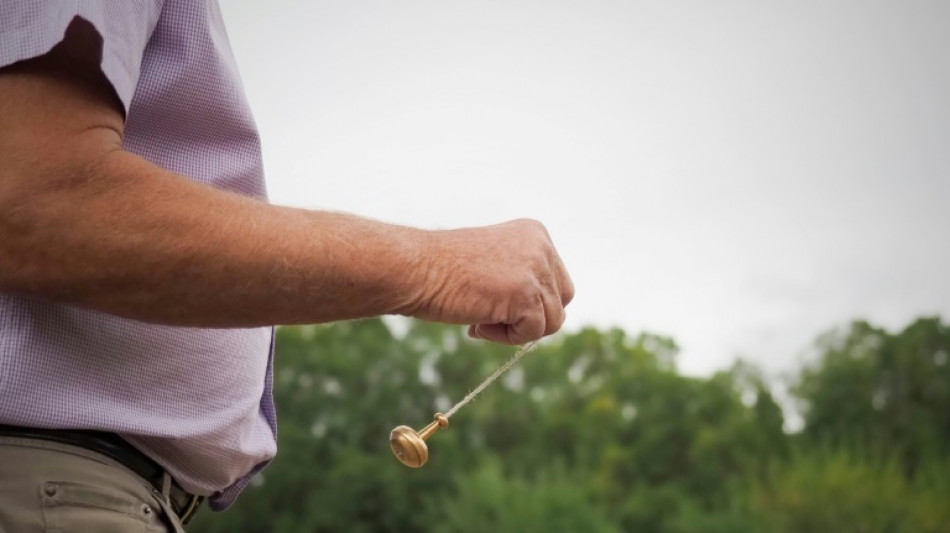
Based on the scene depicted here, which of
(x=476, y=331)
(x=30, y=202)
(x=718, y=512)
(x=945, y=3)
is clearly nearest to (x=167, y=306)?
(x=30, y=202)

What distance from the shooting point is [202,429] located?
5.71 feet

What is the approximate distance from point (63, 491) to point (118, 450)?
0.12m

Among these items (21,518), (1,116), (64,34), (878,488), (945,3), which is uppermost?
(945,3)

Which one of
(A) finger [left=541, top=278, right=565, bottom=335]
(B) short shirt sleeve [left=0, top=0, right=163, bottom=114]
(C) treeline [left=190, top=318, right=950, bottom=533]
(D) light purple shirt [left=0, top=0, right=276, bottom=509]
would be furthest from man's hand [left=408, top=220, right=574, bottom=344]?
(C) treeline [left=190, top=318, right=950, bottom=533]

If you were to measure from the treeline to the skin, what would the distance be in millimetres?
40156

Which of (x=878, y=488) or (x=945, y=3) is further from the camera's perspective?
(x=945, y=3)

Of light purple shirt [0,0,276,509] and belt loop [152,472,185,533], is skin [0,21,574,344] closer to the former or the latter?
light purple shirt [0,0,276,509]

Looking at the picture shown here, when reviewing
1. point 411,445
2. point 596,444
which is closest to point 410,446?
point 411,445

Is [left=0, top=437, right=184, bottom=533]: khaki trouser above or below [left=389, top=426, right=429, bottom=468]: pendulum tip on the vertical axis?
below

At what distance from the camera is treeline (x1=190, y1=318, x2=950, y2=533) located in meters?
42.8

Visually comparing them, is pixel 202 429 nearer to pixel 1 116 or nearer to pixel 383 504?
pixel 1 116

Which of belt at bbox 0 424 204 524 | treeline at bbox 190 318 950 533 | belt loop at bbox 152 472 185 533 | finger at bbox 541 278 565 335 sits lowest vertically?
treeline at bbox 190 318 950 533

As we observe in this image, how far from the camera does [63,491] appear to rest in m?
1.57

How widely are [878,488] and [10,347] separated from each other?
4475 cm
